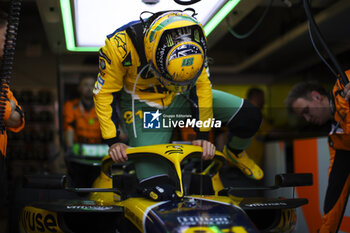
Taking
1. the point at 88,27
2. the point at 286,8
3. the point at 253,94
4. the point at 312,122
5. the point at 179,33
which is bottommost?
the point at 312,122

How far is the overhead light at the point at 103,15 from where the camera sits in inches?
77.0

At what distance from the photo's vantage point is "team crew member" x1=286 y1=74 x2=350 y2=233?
6.97ft

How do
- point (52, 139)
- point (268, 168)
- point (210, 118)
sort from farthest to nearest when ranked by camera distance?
point (52, 139) → point (268, 168) → point (210, 118)

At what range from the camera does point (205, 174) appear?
2.18 m

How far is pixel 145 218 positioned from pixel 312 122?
1186mm

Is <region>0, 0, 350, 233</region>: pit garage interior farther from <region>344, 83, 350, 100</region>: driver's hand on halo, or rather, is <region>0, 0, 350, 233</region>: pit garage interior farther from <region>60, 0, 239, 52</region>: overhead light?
<region>344, 83, 350, 100</region>: driver's hand on halo

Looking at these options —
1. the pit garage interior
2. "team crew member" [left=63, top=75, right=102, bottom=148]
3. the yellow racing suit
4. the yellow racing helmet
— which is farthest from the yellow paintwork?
"team crew member" [left=63, top=75, right=102, bottom=148]

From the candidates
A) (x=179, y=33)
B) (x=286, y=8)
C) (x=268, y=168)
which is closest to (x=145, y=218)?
(x=179, y=33)

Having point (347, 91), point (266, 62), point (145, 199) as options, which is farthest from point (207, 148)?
point (266, 62)

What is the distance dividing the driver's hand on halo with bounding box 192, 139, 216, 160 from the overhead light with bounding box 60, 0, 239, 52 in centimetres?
57

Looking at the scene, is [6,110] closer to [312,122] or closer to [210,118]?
[210,118]

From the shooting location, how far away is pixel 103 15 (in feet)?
6.73

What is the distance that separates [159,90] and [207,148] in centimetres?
44

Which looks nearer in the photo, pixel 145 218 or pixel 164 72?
pixel 145 218
